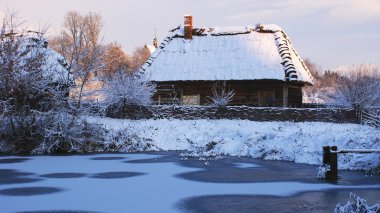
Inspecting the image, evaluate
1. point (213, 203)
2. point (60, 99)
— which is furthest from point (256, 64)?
point (213, 203)

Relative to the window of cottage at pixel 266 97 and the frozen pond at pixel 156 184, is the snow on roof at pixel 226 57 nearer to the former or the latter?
the window of cottage at pixel 266 97

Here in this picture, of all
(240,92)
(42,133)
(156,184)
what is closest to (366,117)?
(240,92)

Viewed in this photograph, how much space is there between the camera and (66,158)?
16.1m

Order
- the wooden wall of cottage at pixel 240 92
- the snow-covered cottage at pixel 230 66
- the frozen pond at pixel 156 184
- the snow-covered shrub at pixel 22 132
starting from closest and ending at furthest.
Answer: the frozen pond at pixel 156 184
the snow-covered shrub at pixel 22 132
the snow-covered cottage at pixel 230 66
the wooden wall of cottage at pixel 240 92

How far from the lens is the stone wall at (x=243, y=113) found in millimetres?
26375

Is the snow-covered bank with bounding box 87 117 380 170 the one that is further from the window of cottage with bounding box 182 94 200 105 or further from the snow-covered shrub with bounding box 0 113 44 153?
the window of cottage with bounding box 182 94 200 105

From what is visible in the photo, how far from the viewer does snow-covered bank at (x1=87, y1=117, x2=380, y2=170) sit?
48.3 ft

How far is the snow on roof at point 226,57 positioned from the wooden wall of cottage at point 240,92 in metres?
0.73

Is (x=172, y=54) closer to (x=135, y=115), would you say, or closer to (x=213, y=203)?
(x=135, y=115)

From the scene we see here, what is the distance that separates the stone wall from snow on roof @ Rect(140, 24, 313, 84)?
14.1 ft

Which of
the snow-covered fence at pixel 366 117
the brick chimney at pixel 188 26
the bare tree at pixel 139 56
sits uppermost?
the bare tree at pixel 139 56

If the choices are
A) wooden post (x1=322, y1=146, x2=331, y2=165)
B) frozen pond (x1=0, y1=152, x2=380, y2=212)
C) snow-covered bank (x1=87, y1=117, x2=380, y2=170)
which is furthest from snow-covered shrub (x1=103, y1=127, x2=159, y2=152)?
wooden post (x1=322, y1=146, x2=331, y2=165)

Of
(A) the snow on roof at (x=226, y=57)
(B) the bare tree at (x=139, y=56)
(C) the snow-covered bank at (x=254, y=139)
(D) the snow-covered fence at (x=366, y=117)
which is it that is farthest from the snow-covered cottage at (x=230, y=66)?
(B) the bare tree at (x=139, y=56)

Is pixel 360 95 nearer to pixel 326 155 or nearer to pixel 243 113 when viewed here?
pixel 243 113
